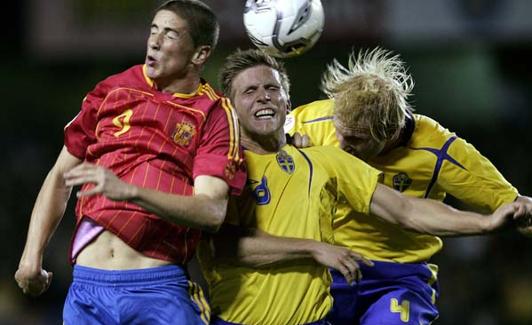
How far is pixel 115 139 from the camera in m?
3.94

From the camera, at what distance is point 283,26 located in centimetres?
475

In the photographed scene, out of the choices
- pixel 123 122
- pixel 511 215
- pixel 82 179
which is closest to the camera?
pixel 82 179

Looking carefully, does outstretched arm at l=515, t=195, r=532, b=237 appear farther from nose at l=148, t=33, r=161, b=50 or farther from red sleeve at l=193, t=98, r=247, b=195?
nose at l=148, t=33, r=161, b=50

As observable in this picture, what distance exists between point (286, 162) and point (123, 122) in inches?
29.2

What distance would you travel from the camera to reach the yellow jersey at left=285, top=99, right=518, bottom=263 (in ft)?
16.3

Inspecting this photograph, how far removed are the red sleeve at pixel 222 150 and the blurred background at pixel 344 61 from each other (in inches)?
270

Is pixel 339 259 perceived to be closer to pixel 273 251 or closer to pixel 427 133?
pixel 273 251

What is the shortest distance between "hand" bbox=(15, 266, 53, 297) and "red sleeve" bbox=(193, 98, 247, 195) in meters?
0.76

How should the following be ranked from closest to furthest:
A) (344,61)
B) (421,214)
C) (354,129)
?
(421,214) → (354,129) → (344,61)

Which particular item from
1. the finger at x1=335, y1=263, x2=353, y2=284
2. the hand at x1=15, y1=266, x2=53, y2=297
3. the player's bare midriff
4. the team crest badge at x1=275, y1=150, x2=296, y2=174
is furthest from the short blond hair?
the hand at x1=15, y1=266, x2=53, y2=297

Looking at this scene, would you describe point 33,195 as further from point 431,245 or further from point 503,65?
point 431,245

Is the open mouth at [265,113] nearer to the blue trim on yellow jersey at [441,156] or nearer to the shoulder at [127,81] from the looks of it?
the shoulder at [127,81]

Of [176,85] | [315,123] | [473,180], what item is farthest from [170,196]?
[473,180]

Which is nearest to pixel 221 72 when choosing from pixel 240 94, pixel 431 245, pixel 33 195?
pixel 240 94
